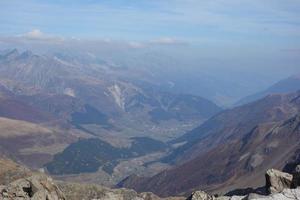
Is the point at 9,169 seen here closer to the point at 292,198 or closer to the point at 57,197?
the point at 57,197

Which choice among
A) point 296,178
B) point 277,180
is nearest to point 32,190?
point 277,180

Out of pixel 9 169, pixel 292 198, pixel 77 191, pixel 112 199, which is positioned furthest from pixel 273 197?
pixel 9 169

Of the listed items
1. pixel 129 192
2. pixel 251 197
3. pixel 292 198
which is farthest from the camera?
pixel 129 192

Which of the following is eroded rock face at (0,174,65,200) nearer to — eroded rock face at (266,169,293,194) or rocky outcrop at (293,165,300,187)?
eroded rock face at (266,169,293,194)

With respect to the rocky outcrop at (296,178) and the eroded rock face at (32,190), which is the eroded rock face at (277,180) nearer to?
the rocky outcrop at (296,178)

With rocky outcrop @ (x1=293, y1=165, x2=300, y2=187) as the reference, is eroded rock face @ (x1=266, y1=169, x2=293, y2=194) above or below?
below

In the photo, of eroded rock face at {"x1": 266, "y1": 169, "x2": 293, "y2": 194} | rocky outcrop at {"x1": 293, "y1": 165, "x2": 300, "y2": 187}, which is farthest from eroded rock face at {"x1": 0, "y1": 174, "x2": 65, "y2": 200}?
rocky outcrop at {"x1": 293, "y1": 165, "x2": 300, "y2": 187}

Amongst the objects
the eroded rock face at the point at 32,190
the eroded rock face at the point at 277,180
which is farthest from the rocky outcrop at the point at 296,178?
the eroded rock face at the point at 32,190

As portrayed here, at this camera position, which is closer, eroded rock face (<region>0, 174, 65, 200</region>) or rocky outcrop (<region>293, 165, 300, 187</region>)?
rocky outcrop (<region>293, 165, 300, 187</region>)
